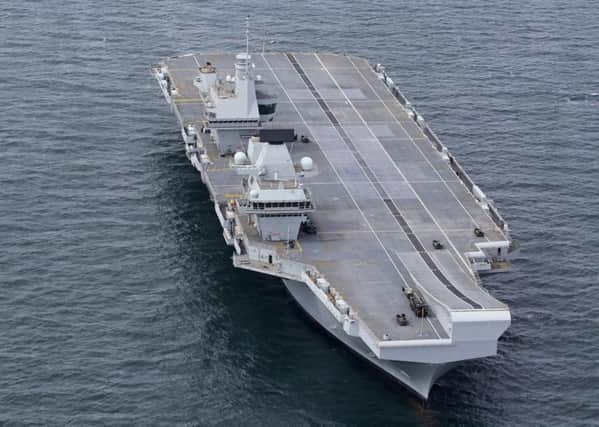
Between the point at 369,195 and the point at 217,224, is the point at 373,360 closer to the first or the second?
the point at 369,195

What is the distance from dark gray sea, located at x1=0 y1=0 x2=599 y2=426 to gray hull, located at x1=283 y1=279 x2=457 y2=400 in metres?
1.13

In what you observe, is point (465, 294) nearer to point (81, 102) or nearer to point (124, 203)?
point (124, 203)

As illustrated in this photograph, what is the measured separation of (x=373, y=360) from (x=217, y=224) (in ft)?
89.2

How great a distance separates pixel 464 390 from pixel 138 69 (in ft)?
239

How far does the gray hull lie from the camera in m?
86.9

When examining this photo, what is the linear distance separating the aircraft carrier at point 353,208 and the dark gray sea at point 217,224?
4873 mm

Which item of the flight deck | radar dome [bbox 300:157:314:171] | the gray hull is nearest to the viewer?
the gray hull

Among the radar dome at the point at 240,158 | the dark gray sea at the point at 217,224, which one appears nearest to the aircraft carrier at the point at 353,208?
the radar dome at the point at 240,158

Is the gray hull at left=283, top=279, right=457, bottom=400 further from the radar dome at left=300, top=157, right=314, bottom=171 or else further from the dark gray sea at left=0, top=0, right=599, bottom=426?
the radar dome at left=300, top=157, right=314, bottom=171

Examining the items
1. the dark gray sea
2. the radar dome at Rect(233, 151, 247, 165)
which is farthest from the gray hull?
the radar dome at Rect(233, 151, 247, 165)

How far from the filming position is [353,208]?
342 ft

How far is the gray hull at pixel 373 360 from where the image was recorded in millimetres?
86938

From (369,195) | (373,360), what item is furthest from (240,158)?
(373,360)

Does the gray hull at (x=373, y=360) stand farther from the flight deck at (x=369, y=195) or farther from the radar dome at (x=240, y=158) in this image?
the radar dome at (x=240, y=158)
